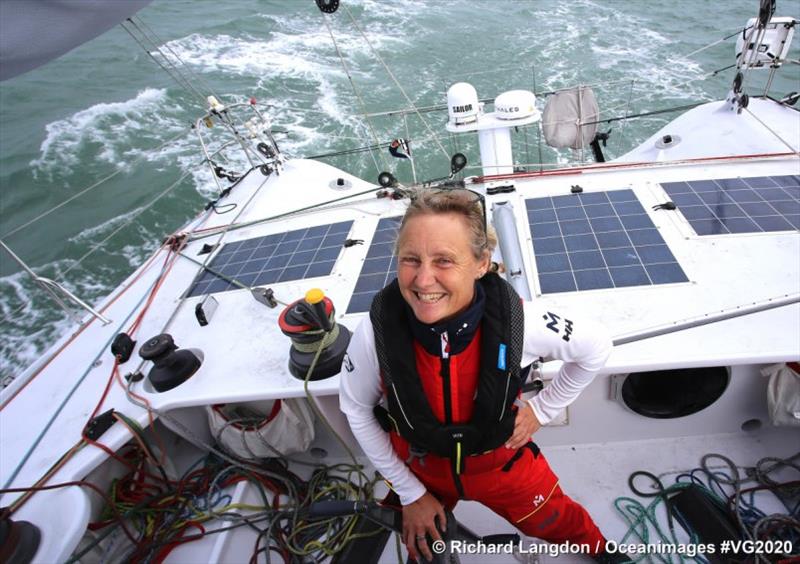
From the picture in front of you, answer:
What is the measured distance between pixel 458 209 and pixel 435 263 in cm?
16

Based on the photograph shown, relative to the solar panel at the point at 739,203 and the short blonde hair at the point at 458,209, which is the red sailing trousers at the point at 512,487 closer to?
the short blonde hair at the point at 458,209

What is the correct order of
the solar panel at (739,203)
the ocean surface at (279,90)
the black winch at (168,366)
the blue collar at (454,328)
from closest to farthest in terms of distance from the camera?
the blue collar at (454,328) → the black winch at (168,366) → the solar panel at (739,203) → the ocean surface at (279,90)

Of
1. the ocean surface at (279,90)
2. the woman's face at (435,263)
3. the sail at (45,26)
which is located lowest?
the ocean surface at (279,90)

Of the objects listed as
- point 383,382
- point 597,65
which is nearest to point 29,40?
point 383,382

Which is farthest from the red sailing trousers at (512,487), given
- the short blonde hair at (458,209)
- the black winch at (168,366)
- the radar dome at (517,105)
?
the radar dome at (517,105)

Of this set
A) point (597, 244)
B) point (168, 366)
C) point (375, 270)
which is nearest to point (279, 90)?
point (375, 270)

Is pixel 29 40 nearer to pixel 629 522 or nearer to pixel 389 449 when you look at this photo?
pixel 389 449

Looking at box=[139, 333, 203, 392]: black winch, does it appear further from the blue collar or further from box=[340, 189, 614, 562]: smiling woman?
the blue collar

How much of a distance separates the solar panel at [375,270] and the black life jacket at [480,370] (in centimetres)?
99

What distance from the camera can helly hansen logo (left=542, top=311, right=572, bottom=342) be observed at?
1383 mm

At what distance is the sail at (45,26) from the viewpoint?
119cm

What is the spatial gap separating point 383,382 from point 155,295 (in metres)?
2.14

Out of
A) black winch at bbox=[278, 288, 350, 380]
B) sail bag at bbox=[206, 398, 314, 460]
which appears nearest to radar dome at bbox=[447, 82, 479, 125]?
black winch at bbox=[278, 288, 350, 380]

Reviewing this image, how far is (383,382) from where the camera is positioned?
4.74ft
